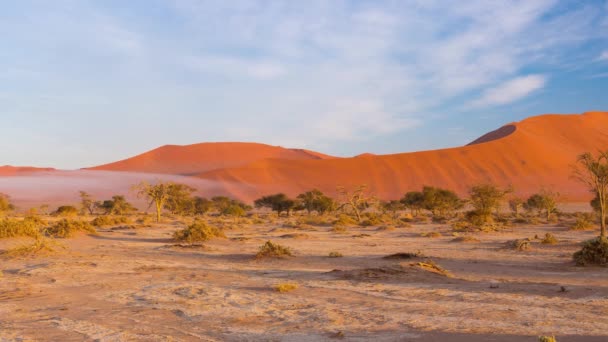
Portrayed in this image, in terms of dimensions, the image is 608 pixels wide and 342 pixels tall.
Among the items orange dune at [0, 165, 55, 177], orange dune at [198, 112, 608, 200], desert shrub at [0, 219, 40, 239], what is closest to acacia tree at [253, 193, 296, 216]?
orange dune at [198, 112, 608, 200]

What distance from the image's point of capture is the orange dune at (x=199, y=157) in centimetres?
13525

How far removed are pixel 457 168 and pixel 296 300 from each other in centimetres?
9126

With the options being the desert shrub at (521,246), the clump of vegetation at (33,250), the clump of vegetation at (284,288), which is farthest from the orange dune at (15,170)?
the clump of vegetation at (284,288)

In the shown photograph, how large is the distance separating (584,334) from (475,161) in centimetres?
9581

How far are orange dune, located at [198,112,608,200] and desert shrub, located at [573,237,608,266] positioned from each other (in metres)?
72.3

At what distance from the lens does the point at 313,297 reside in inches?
352

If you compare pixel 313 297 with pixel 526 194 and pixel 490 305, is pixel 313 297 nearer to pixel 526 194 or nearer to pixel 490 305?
pixel 490 305


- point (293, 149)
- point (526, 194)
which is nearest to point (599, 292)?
point (526, 194)

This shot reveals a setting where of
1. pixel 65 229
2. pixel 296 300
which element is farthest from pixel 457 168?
pixel 296 300

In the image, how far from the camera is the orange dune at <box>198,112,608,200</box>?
88750mm

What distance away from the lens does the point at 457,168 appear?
94.8m

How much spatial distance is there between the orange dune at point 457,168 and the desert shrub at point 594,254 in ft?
237

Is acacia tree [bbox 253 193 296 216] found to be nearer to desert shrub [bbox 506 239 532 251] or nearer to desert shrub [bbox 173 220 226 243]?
desert shrub [bbox 173 220 226 243]

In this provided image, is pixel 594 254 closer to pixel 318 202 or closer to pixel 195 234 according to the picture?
pixel 195 234
